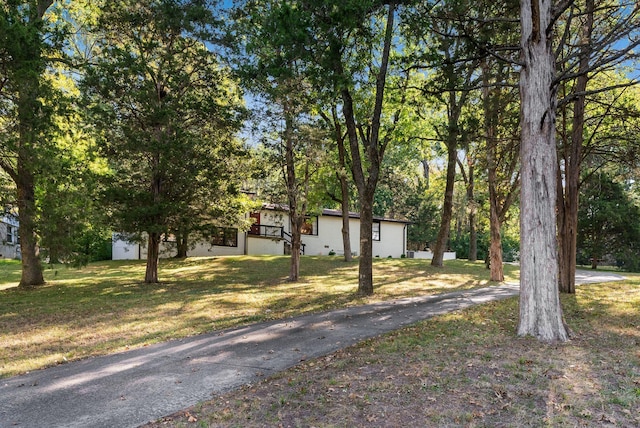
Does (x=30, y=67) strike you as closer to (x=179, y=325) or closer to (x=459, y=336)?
(x=179, y=325)

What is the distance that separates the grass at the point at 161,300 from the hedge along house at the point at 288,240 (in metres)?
7.37

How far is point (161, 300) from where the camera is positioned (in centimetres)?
1162

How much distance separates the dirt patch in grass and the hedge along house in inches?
826

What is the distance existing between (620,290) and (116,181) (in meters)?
16.0

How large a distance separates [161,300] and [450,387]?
9205 mm

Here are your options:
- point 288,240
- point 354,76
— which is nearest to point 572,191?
point 354,76

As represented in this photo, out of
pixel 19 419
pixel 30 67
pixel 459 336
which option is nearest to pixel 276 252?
pixel 30 67

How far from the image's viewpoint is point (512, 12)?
9.36 metres

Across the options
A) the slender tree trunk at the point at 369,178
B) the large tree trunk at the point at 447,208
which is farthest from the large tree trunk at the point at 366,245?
the large tree trunk at the point at 447,208

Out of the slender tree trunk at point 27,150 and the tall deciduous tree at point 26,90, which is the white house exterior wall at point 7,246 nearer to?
the slender tree trunk at point 27,150

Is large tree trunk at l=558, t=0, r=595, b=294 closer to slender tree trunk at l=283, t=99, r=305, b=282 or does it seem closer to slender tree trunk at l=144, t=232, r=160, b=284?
slender tree trunk at l=283, t=99, r=305, b=282

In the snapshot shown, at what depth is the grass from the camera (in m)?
7.24

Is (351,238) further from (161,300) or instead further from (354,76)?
(161,300)

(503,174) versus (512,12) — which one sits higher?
(512,12)
